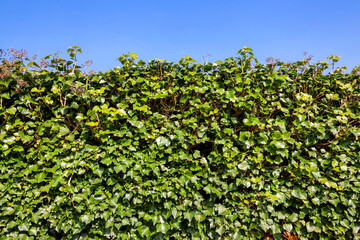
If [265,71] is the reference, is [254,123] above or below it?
below

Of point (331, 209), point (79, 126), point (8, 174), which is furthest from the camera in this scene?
point (331, 209)

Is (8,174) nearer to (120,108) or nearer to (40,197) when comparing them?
(40,197)

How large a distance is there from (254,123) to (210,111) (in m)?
0.67

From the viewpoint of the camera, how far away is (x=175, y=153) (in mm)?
3234

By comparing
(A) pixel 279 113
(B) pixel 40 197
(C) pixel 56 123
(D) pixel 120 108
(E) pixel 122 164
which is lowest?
(B) pixel 40 197

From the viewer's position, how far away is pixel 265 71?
3.65 meters

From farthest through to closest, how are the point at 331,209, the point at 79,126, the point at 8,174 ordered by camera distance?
the point at 331,209
the point at 79,126
the point at 8,174

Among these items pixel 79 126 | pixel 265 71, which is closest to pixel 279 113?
pixel 265 71

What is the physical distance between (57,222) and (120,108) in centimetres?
188

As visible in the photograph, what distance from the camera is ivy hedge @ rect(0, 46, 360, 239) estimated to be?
10.2 ft

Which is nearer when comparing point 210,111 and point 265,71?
point 210,111

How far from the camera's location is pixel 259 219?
134 inches

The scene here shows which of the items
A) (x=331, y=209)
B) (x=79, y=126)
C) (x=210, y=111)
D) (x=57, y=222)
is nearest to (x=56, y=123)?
(x=79, y=126)

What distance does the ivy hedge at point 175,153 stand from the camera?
3100 millimetres
